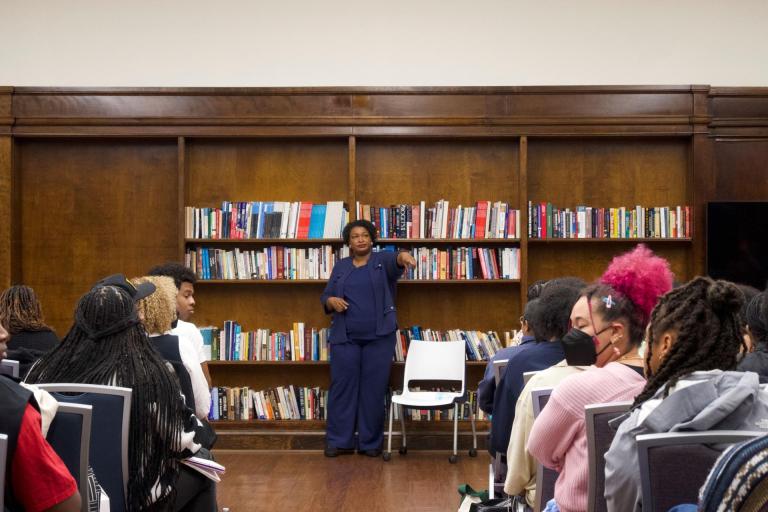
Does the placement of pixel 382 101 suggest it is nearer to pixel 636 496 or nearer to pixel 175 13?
pixel 175 13

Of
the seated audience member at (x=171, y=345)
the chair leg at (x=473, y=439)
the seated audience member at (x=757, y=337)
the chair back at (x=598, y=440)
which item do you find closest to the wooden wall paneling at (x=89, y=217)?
the chair leg at (x=473, y=439)

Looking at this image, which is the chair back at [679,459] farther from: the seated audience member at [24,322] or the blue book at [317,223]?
the blue book at [317,223]

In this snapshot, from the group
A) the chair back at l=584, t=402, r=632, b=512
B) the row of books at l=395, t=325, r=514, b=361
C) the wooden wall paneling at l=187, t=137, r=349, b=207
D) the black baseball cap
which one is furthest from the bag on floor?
the wooden wall paneling at l=187, t=137, r=349, b=207

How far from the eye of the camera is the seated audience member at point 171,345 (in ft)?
11.9

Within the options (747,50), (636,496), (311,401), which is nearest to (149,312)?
(636,496)

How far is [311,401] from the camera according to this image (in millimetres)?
6902

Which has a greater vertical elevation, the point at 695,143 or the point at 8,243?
the point at 695,143

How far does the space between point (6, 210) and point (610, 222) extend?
454 cm

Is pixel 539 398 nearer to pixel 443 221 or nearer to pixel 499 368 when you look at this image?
pixel 499 368

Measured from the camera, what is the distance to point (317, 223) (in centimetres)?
687

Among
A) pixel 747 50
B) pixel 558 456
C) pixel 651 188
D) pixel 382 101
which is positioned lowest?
pixel 558 456

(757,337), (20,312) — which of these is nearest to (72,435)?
(757,337)

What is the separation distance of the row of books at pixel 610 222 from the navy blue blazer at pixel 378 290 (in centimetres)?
110

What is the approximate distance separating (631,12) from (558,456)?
218 inches
